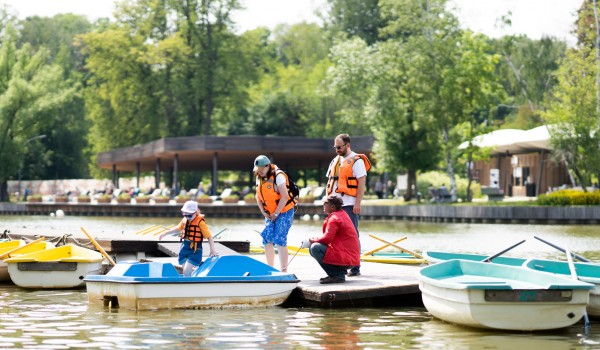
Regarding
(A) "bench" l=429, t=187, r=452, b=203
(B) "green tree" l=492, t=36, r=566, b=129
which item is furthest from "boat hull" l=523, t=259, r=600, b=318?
(B) "green tree" l=492, t=36, r=566, b=129

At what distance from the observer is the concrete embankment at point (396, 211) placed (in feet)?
140

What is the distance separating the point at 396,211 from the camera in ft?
159

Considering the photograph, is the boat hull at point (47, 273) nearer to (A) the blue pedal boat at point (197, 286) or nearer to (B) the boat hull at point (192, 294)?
(A) the blue pedal boat at point (197, 286)

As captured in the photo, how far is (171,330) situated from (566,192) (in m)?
35.2

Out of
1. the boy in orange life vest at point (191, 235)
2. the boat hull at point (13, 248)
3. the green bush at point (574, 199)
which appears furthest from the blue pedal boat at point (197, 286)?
the green bush at point (574, 199)

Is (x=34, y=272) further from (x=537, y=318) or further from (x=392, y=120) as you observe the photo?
(x=392, y=120)

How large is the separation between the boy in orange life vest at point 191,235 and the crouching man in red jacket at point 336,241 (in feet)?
5.14

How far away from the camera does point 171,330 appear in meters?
11.9

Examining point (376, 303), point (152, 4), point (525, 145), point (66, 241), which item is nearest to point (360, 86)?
point (525, 145)

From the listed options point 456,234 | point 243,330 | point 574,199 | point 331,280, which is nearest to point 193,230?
point 331,280

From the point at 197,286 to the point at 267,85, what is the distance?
7709 centimetres

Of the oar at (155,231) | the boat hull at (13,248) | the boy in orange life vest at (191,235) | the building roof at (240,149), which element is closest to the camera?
the boy in orange life vest at (191,235)

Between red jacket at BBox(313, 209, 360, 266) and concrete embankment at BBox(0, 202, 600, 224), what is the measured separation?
3034cm

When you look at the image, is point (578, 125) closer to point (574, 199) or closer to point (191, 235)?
point (574, 199)
